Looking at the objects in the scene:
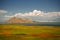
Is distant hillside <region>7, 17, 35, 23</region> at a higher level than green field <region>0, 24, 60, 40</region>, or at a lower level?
higher

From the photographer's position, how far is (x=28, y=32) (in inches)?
115

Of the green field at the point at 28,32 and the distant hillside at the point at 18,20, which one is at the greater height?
the distant hillside at the point at 18,20

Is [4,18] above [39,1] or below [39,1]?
below

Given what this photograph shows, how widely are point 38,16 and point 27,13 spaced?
247 millimetres

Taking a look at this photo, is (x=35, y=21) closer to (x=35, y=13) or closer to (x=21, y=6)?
(x=35, y=13)

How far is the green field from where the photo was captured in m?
2.88

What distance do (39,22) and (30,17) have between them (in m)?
0.22

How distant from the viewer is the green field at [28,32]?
2.88 meters

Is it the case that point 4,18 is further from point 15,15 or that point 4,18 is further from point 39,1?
point 39,1

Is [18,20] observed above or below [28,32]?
above

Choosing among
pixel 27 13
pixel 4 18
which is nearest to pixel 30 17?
pixel 27 13

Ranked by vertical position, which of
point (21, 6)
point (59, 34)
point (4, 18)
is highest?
point (21, 6)

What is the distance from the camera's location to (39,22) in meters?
2.94

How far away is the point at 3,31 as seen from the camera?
2945 millimetres
